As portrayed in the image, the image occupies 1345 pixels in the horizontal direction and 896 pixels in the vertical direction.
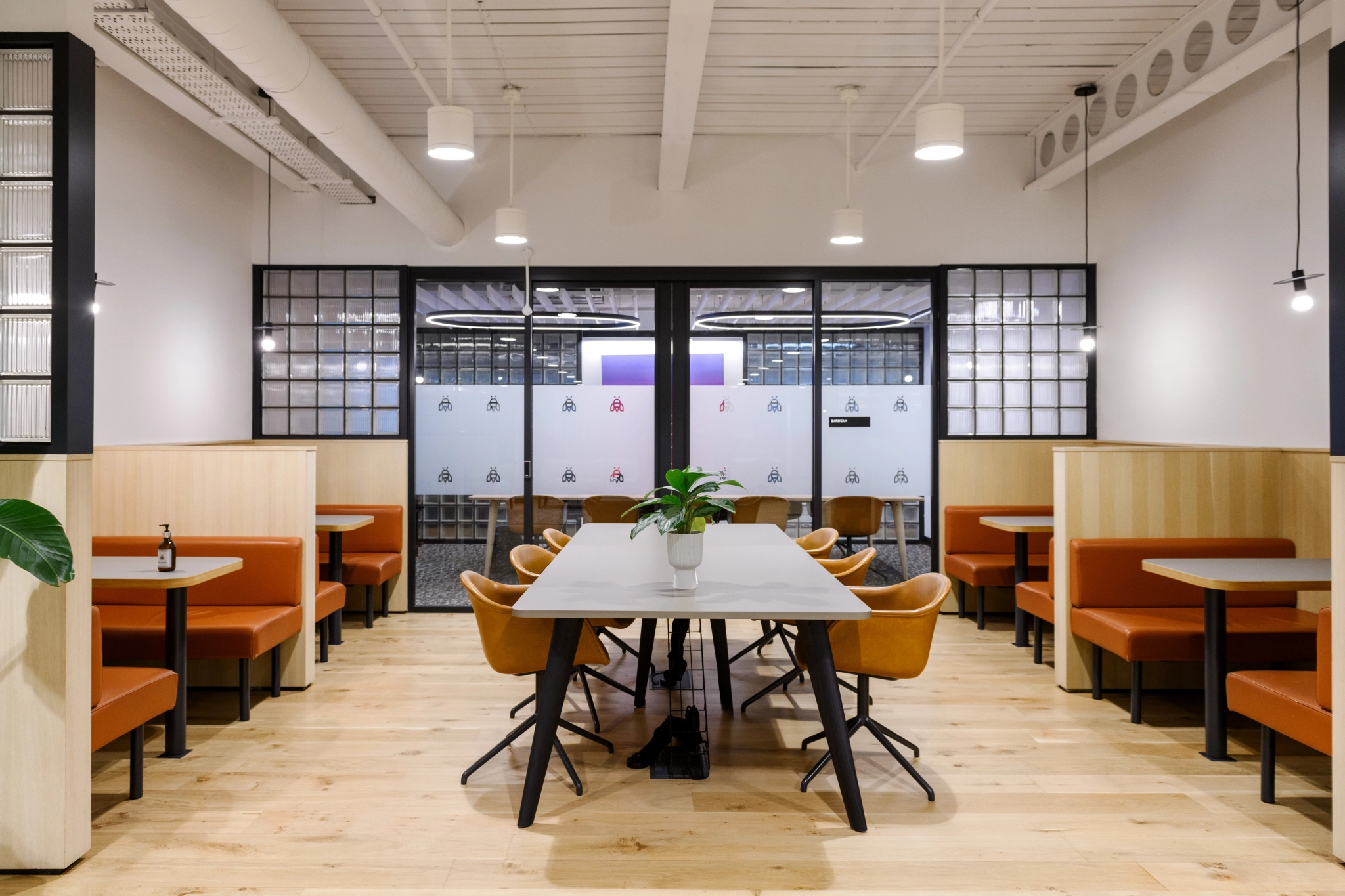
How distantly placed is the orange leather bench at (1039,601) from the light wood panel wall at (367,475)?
4.68m

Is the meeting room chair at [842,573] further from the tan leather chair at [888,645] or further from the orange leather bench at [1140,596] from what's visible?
the orange leather bench at [1140,596]

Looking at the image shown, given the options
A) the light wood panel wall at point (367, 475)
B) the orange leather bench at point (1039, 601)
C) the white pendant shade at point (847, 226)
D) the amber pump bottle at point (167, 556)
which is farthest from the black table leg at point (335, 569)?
the orange leather bench at point (1039, 601)

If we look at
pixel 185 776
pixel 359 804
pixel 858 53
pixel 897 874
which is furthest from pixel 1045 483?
pixel 185 776

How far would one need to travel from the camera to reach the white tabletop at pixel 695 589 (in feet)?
9.01

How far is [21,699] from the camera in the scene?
2.63m

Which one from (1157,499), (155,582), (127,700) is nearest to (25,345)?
(155,582)

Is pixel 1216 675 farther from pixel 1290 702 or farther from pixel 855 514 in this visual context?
pixel 855 514

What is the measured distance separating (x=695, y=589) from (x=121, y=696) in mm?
2210

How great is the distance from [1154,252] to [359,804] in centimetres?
617

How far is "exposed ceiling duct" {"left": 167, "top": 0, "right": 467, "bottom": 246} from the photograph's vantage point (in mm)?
3268

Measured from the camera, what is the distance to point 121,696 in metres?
3.04

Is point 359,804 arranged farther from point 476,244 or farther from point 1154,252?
point 1154,252

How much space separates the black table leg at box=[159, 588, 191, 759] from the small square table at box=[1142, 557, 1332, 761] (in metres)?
4.42

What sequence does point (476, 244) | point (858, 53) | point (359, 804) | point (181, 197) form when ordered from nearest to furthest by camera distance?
1. point (359, 804)
2. point (858, 53)
3. point (181, 197)
4. point (476, 244)
